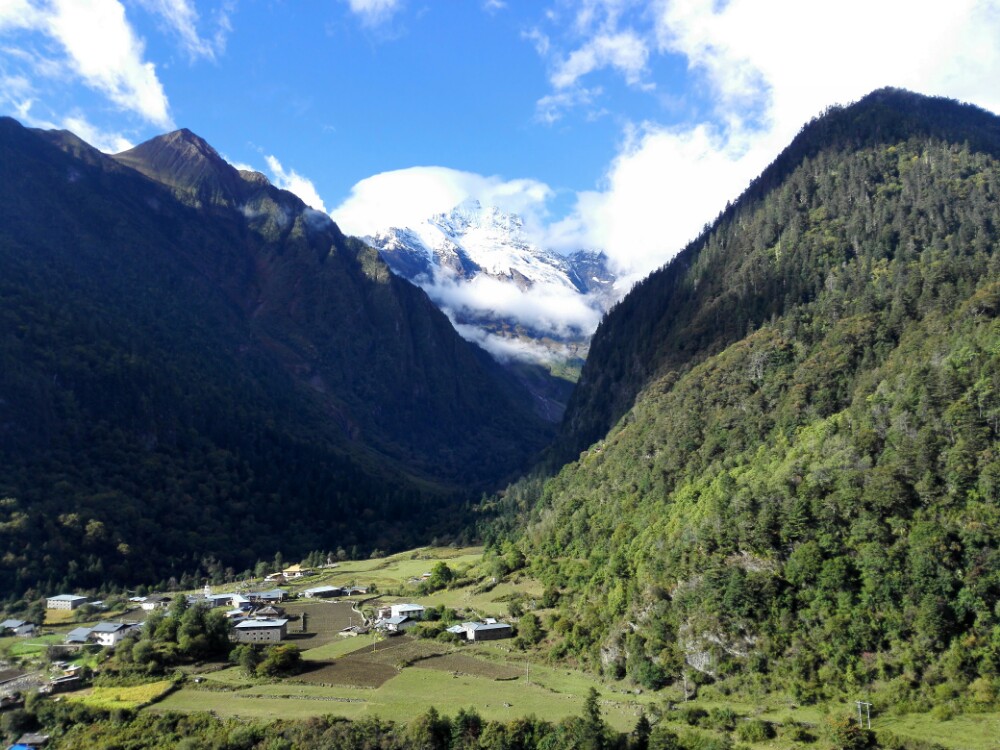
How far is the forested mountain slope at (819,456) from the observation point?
197ft

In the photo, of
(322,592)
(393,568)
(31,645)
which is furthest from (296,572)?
(31,645)

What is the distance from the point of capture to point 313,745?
2207 inches

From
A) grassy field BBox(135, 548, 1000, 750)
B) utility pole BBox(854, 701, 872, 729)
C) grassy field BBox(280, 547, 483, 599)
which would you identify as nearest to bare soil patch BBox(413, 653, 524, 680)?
grassy field BBox(135, 548, 1000, 750)

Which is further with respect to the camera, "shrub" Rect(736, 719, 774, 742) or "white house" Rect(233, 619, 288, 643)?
"white house" Rect(233, 619, 288, 643)

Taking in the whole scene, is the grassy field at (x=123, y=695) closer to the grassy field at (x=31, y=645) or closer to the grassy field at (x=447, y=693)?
the grassy field at (x=447, y=693)

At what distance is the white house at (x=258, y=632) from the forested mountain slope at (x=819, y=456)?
3448cm

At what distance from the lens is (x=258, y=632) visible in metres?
86.6

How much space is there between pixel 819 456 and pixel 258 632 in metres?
66.8

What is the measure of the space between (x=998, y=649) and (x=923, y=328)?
147ft

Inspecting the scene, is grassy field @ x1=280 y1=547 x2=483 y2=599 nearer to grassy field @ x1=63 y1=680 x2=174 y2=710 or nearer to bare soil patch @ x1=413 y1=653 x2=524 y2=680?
bare soil patch @ x1=413 y1=653 x2=524 y2=680

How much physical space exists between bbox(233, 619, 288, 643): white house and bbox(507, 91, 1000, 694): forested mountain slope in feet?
113

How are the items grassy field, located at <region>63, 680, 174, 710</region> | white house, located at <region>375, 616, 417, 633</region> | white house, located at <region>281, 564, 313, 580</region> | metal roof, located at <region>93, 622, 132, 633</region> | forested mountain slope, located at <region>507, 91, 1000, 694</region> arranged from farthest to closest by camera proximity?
white house, located at <region>281, 564, 313, 580</region>, white house, located at <region>375, 616, 417, 633</region>, metal roof, located at <region>93, 622, 132, 633</region>, grassy field, located at <region>63, 680, 174, 710</region>, forested mountain slope, located at <region>507, 91, 1000, 694</region>

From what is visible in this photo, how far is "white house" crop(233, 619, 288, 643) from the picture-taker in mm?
85688

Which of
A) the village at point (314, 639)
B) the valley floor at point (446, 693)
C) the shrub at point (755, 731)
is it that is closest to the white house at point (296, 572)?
the village at point (314, 639)
